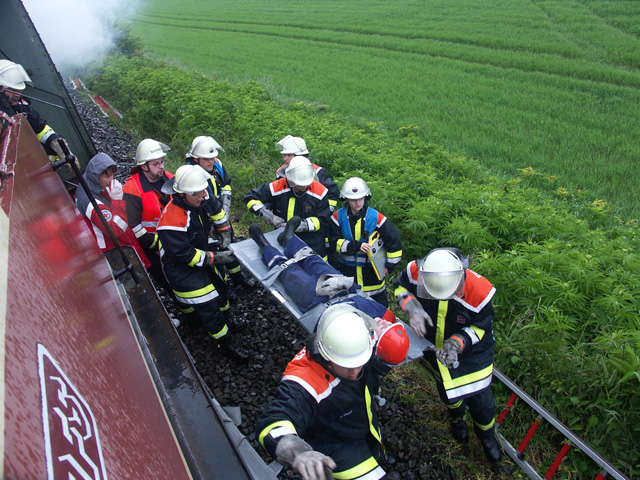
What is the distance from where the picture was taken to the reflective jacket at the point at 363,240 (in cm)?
434

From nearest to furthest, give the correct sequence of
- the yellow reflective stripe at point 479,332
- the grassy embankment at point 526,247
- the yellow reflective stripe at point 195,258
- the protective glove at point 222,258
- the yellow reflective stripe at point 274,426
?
the yellow reflective stripe at point 274,426
the yellow reflective stripe at point 479,332
the grassy embankment at point 526,247
the yellow reflective stripe at point 195,258
the protective glove at point 222,258

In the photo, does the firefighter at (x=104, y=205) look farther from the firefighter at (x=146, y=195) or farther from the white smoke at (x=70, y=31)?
the white smoke at (x=70, y=31)

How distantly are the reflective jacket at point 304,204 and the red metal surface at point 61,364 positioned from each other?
285 cm

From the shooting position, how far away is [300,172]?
4.54 m

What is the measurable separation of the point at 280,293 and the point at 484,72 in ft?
45.7

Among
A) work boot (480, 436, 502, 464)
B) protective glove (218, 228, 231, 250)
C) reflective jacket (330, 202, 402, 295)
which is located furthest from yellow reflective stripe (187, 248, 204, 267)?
work boot (480, 436, 502, 464)

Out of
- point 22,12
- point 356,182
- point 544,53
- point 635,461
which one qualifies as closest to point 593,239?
point 635,461

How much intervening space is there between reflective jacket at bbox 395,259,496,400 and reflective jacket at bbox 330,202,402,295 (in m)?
1.06

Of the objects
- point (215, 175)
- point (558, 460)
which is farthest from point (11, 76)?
point (558, 460)

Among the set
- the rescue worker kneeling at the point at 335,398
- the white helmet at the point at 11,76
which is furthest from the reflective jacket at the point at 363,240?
the white helmet at the point at 11,76

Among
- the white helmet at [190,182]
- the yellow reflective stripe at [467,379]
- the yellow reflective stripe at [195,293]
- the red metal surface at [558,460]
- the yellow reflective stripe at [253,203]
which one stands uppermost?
the white helmet at [190,182]

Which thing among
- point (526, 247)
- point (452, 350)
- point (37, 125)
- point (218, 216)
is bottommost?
point (526, 247)

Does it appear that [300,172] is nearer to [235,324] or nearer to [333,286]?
[333,286]

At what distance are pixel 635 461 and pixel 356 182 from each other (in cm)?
321
